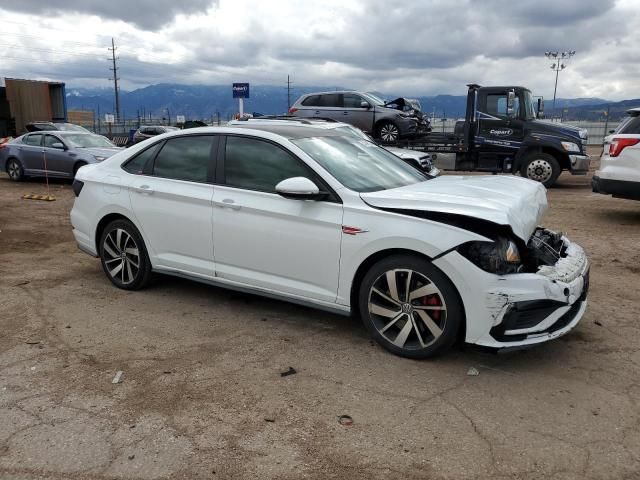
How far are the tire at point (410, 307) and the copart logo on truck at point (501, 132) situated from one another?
1101cm

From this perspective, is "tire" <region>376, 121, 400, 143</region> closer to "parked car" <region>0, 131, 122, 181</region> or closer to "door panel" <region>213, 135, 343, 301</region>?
"parked car" <region>0, 131, 122, 181</region>

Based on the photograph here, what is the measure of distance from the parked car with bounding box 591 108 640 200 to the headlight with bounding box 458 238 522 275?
5968 mm

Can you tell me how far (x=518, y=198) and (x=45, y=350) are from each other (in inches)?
145

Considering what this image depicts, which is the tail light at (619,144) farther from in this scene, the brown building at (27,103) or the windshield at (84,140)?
the brown building at (27,103)

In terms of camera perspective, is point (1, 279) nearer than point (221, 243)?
No

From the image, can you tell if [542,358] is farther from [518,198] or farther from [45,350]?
[45,350]

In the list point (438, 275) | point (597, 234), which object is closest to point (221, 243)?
point (438, 275)

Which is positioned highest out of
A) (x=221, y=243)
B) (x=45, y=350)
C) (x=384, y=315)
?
(x=221, y=243)

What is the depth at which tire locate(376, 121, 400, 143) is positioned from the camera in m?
15.7

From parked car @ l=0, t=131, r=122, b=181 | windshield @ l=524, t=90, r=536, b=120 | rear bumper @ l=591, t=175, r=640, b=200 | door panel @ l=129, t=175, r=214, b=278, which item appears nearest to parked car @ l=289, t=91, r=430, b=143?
windshield @ l=524, t=90, r=536, b=120

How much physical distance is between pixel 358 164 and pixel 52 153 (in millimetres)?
12076

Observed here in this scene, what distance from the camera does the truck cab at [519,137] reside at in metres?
13.2

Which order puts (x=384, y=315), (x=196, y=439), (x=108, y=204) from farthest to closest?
1. (x=108, y=204)
2. (x=384, y=315)
3. (x=196, y=439)

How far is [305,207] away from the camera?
163 inches
